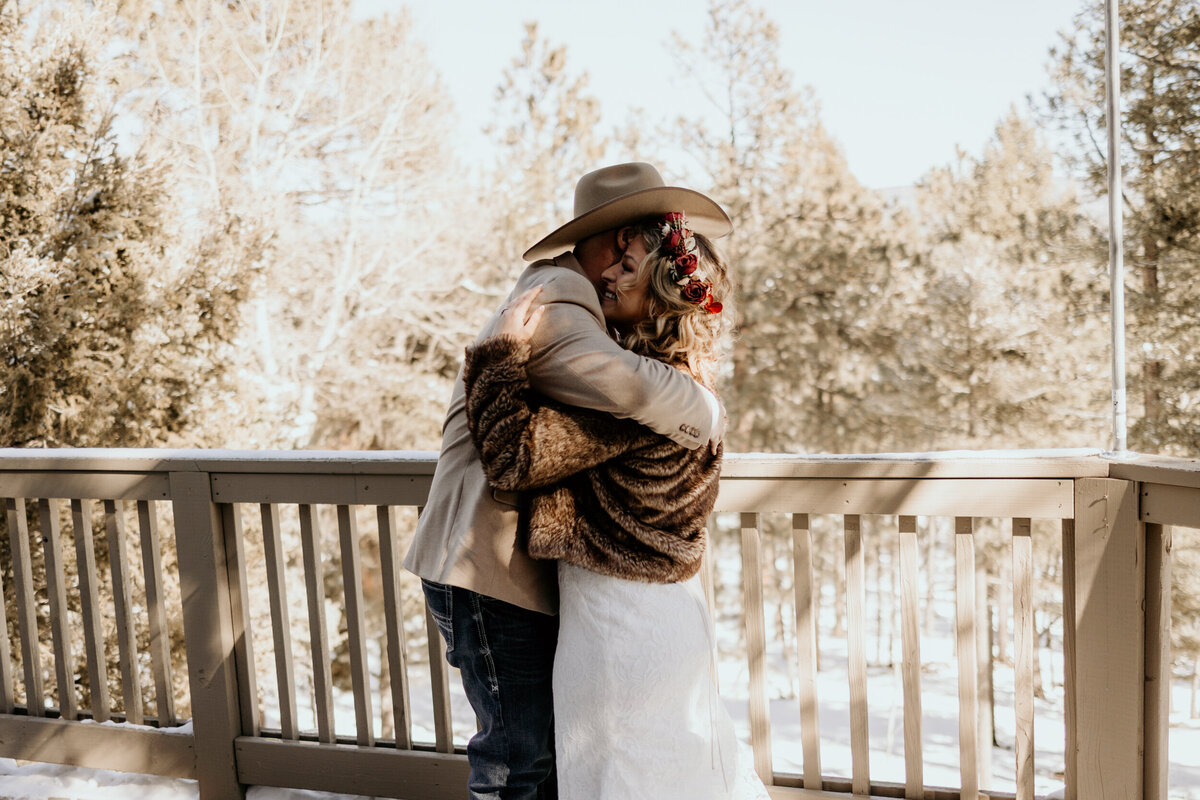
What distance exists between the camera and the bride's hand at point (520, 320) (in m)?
1.51

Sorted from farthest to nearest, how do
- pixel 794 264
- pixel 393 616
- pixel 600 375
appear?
pixel 794 264 → pixel 393 616 → pixel 600 375

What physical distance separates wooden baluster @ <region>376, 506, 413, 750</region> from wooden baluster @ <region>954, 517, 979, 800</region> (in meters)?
1.32

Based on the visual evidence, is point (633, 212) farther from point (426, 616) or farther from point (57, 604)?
point (57, 604)

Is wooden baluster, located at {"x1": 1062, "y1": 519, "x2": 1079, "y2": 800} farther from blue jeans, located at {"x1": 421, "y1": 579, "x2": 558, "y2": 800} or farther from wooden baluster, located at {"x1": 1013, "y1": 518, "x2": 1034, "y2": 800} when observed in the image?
blue jeans, located at {"x1": 421, "y1": 579, "x2": 558, "y2": 800}

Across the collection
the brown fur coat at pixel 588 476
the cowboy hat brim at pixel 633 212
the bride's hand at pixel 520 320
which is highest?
the cowboy hat brim at pixel 633 212

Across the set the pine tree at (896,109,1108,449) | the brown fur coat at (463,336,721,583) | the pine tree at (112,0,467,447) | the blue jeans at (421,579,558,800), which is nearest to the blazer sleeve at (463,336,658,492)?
the brown fur coat at (463,336,721,583)

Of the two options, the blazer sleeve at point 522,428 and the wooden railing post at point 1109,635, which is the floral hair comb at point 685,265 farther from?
the wooden railing post at point 1109,635

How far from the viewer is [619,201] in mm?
1624

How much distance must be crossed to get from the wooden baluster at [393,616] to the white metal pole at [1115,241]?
182cm

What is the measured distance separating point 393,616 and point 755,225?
1177cm

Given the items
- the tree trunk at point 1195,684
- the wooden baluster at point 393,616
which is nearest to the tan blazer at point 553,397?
the wooden baluster at point 393,616

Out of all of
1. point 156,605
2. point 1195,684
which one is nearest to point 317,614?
point 156,605

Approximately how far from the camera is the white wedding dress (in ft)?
5.23

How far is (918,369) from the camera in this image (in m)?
13.2
